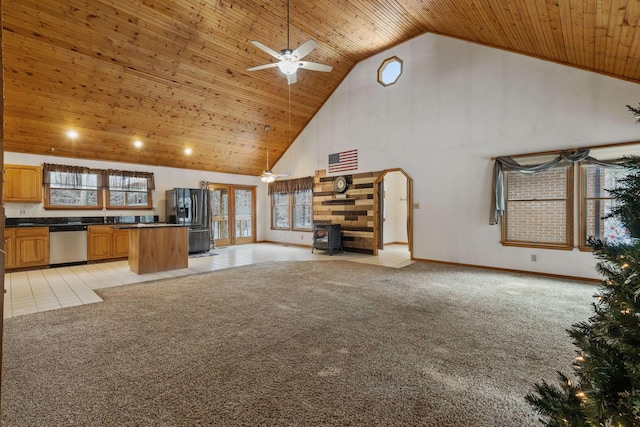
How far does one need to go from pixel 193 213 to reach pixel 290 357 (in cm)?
665

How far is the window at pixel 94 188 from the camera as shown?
6805 millimetres

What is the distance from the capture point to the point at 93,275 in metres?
5.64

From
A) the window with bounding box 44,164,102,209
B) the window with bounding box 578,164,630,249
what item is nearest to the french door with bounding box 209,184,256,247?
the window with bounding box 44,164,102,209

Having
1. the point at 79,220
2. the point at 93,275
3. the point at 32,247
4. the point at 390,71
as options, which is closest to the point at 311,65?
the point at 390,71

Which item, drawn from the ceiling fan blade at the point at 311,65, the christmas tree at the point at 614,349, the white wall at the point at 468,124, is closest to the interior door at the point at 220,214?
the white wall at the point at 468,124

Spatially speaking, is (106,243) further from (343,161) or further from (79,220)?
(343,161)

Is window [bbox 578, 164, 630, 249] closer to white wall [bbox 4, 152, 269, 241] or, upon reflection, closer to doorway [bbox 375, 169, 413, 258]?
doorway [bbox 375, 169, 413, 258]

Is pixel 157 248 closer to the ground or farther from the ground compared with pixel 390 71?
closer to the ground

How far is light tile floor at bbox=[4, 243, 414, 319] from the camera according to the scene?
13.3 feet

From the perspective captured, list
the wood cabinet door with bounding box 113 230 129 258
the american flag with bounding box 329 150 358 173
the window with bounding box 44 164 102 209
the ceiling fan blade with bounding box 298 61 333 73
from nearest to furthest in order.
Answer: the ceiling fan blade with bounding box 298 61 333 73 < the window with bounding box 44 164 102 209 < the wood cabinet door with bounding box 113 230 129 258 < the american flag with bounding box 329 150 358 173

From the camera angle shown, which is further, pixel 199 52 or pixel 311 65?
pixel 199 52

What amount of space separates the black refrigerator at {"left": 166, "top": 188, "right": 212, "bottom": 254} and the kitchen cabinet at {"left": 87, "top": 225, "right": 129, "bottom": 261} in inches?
48.1

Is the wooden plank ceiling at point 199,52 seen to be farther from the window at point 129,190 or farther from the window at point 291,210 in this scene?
the window at point 291,210

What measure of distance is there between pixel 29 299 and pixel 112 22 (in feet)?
14.1
